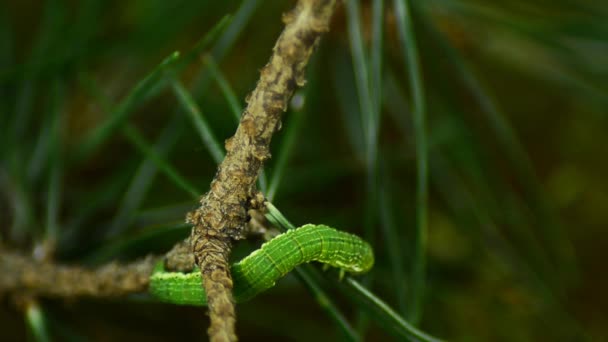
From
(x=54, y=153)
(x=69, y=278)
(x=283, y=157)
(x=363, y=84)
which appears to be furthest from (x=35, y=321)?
(x=363, y=84)

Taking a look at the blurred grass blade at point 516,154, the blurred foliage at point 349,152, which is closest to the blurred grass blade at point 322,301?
the blurred foliage at point 349,152

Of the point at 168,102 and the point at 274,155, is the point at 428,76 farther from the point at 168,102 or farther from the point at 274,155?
the point at 168,102

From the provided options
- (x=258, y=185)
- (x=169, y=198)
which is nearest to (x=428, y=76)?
(x=169, y=198)

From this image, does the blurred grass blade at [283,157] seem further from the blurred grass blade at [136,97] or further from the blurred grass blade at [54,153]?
the blurred grass blade at [54,153]

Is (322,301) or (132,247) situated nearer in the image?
(322,301)

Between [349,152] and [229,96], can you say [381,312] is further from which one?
[349,152]

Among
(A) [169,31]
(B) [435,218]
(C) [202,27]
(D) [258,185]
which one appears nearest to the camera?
(D) [258,185]
